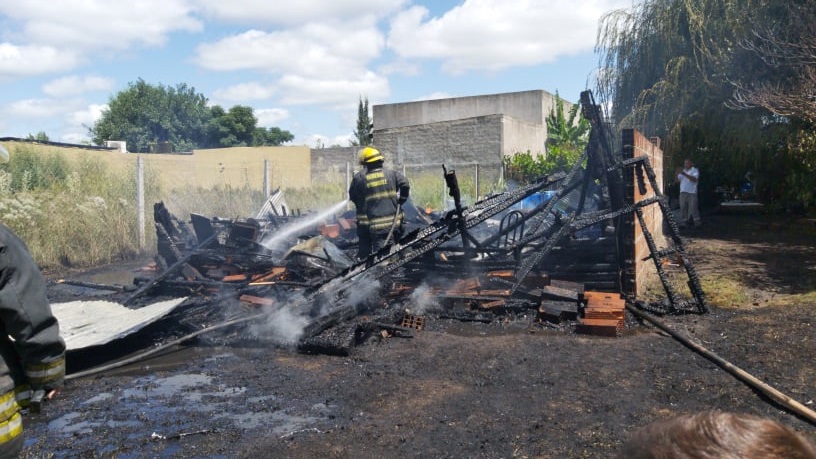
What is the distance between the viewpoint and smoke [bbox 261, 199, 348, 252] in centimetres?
1062

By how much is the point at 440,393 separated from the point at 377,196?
142 inches

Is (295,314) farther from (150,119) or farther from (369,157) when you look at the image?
(150,119)

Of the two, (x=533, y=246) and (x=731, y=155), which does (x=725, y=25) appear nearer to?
(x=731, y=155)

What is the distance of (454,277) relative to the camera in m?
7.76

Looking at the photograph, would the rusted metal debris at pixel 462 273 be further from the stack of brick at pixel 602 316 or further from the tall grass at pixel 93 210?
the tall grass at pixel 93 210

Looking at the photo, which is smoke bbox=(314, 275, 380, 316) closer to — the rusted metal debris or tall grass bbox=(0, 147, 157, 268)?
the rusted metal debris

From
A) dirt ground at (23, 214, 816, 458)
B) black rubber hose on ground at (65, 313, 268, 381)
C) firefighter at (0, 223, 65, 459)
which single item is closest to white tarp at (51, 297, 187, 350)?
black rubber hose on ground at (65, 313, 268, 381)

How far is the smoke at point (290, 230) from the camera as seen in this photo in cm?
1062

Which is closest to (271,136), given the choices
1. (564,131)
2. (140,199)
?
(564,131)

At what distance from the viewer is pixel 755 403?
4.18 meters

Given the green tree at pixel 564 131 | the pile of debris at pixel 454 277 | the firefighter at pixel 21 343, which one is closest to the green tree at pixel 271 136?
the green tree at pixel 564 131

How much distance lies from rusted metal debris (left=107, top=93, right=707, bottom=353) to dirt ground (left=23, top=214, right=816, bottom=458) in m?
0.35

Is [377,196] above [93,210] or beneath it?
above

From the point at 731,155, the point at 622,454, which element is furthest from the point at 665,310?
the point at 731,155
